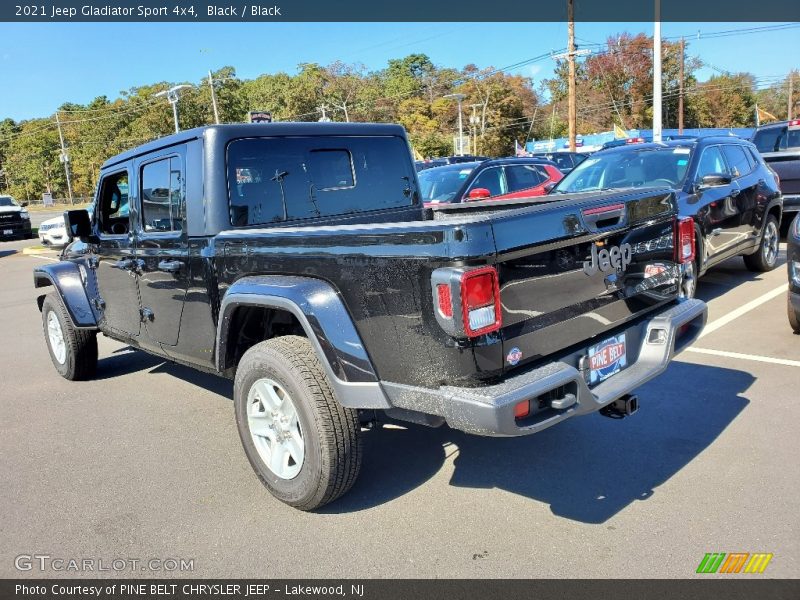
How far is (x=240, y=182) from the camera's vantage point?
3.75 meters

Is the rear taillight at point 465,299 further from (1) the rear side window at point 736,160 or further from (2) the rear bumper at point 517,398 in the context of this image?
(1) the rear side window at point 736,160

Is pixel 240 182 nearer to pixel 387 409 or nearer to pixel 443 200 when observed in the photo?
pixel 387 409

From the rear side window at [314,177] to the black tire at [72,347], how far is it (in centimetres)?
259

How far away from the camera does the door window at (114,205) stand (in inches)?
190

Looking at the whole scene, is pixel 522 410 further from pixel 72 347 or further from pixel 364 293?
pixel 72 347

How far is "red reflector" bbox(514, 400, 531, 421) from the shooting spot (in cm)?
259

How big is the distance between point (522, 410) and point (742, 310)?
5.33 m

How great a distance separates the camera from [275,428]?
336 cm

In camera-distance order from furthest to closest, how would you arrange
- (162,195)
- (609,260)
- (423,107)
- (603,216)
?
1. (423,107)
2. (162,195)
3. (609,260)
4. (603,216)

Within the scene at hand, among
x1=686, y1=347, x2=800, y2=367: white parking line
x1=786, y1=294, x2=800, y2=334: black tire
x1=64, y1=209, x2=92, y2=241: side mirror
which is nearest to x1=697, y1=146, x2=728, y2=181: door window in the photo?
x1=786, y1=294, x2=800, y2=334: black tire

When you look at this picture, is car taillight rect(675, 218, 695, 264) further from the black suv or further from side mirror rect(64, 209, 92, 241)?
side mirror rect(64, 209, 92, 241)

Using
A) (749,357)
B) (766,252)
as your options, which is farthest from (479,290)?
(766,252)

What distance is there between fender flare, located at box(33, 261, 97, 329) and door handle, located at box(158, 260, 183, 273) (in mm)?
1665
